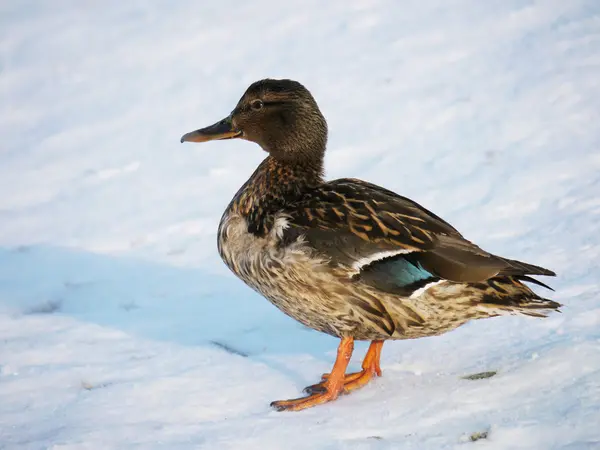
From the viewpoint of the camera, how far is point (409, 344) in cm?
552

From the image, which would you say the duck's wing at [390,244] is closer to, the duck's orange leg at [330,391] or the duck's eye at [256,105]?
the duck's orange leg at [330,391]

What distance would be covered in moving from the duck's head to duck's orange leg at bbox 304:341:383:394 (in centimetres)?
122

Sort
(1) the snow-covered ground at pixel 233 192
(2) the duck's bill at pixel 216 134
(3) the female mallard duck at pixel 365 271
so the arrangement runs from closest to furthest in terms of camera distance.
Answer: (1) the snow-covered ground at pixel 233 192 < (3) the female mallard duck at pixel 365 271 < (2) the duck's bill at pixel 216 134

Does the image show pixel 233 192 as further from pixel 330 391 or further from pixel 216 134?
pixel 330 391

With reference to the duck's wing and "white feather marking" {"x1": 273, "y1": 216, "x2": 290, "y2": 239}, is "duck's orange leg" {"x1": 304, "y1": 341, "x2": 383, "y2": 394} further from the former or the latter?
"white feather marking" {"x1": 273, "y1": 216, "x2": 290, "y2": 239}

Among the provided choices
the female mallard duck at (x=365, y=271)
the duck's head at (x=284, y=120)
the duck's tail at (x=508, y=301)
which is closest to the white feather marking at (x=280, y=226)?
the female mallard duck at (x=365, y=271)

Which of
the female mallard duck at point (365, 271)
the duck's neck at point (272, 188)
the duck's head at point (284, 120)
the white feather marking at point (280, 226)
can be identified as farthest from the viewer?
the duck's head at point (284, 120)

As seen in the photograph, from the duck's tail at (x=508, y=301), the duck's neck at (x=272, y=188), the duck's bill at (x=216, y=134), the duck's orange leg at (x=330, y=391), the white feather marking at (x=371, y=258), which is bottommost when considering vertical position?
the duck's orange leg at (x=330, y=391)

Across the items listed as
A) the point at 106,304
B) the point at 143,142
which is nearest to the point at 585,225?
the point at 106,304

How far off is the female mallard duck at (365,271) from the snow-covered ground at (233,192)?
0.28 metres

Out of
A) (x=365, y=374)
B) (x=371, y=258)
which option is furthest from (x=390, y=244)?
(x=365, y=374)

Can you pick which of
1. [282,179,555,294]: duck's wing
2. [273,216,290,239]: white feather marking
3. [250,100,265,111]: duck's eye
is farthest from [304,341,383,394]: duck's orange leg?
[250,100,265,111]: duck's eye

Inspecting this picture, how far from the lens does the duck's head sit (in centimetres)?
557

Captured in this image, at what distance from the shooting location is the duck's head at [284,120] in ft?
18.3
